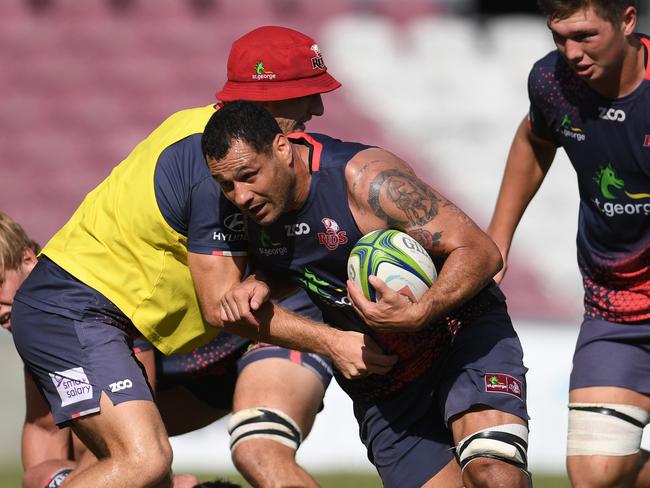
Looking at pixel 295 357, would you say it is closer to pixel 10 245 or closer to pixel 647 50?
pixel 10 245

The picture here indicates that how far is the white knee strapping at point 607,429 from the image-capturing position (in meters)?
5.58

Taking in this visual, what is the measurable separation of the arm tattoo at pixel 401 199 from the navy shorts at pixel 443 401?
629 millimetres

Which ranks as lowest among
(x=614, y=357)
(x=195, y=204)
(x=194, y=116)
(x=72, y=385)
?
(x=614, y=357)

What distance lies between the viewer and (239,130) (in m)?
4.88

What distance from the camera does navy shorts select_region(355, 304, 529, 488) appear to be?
502cm

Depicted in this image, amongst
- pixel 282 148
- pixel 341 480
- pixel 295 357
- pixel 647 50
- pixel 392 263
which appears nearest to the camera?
pixel 392 263

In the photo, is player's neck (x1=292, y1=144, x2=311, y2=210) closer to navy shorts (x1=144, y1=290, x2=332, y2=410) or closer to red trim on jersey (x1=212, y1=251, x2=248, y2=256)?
red trim on jersey (x1=212, y1=251, x2=248, y2=256)

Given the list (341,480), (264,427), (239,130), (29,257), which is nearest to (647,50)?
(239,130)

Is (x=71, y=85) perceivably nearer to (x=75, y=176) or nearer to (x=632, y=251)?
(x=75, y=176)

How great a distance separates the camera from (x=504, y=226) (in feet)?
20.4

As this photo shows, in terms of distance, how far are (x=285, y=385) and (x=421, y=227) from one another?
156 centimetres

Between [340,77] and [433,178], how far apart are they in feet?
4.26

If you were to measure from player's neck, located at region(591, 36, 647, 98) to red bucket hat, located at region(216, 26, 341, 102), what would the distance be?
1258 millimetres

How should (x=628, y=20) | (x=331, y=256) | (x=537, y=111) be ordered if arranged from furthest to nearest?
(x=537, y=111)
(x=628, y=20)
(x=331, y=256)
